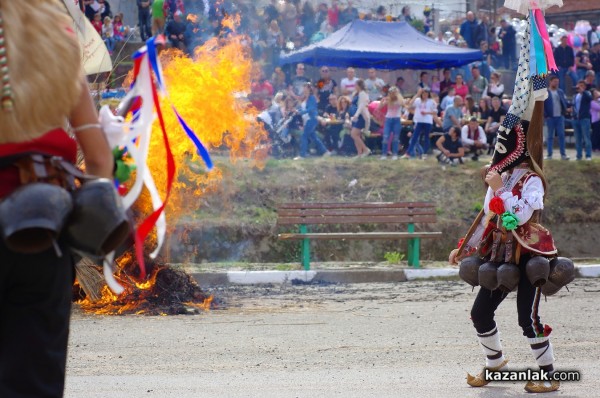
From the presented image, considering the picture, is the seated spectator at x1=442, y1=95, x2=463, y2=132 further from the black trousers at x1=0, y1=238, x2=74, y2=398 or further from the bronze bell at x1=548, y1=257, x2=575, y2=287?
the black trousers at x1=0, y1=238, x2=74, y2=398

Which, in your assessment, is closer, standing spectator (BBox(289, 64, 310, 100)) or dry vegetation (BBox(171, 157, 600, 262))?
dry vegetation (BBox(171, 157, 600, 262))

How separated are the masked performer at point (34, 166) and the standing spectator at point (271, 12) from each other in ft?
62.7

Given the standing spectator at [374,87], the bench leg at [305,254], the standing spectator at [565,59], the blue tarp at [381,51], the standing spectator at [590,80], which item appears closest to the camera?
the bench leg at [305,254]

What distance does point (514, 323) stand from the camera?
970 cm

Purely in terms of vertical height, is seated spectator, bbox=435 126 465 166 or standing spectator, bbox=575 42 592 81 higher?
standing spectator, bbox=575 42 592 81

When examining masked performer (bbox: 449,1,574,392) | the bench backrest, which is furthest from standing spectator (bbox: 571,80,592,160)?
masked performer (bbox: 449,1,574,392)

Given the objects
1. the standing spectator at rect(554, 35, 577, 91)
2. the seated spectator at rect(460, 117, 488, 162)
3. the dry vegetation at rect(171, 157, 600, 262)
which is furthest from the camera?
the standing spectator at rect(554, 35, 577, 91)

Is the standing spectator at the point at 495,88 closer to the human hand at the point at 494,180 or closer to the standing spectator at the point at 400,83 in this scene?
the standing spectator at the point at 400,83

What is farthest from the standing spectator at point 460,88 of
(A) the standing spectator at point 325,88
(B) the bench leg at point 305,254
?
(B) the bench leg at point 305,254

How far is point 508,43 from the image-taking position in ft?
83.6

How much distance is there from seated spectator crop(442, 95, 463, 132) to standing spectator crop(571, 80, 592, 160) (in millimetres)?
2222

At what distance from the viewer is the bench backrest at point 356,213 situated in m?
15.0

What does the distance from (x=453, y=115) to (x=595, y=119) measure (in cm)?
328

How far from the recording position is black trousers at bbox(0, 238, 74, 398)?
9.88 ft
